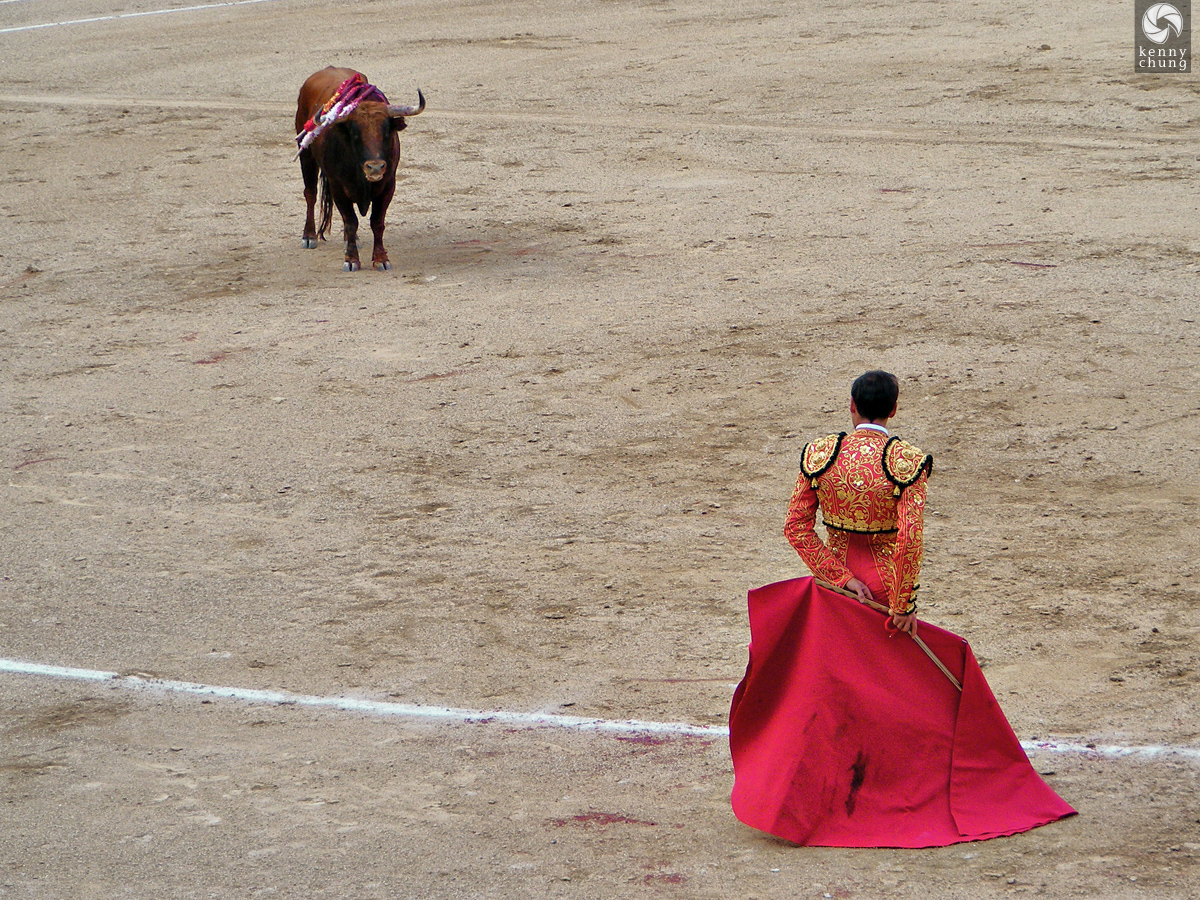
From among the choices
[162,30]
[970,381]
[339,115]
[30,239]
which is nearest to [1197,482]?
[970,381]

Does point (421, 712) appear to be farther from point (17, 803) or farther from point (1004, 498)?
point (1004, 498)

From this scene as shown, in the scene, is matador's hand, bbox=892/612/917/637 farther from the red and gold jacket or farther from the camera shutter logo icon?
the camera shutter logo icon

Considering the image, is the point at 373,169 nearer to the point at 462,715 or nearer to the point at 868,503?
the point at 462,715

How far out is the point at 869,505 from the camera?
4309mm

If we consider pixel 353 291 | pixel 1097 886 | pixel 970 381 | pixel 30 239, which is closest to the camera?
pixel 1097 886

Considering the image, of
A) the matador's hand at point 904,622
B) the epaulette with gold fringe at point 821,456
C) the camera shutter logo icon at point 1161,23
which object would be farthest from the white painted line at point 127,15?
the matador's hand at point 904,622

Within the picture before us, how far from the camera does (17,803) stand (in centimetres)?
479

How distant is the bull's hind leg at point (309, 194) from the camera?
1255cm

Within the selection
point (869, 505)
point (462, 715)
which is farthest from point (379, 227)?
point (869, 505)

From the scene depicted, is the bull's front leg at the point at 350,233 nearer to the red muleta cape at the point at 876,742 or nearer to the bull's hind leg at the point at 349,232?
the bull's hind leg at the point at 349,232

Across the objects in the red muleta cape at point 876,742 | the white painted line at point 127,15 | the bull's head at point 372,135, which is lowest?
the red muleta cape at point 876,742

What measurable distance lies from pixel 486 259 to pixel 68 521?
5324 mm

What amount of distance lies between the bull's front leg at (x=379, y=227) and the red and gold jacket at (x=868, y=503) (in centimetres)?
807

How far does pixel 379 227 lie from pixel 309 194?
1.13 metres
